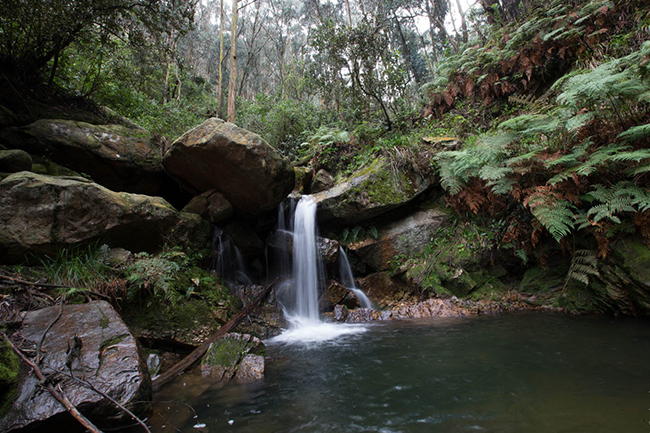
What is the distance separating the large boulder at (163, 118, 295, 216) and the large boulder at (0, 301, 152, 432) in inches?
134

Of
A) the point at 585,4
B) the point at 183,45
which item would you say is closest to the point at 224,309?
the point at 585,4

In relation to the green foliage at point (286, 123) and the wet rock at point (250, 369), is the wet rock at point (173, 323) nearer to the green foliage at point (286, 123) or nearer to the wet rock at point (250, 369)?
the wet rock at point (250, 369)

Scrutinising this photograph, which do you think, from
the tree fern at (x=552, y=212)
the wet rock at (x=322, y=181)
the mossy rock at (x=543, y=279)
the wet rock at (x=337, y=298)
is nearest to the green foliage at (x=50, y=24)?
the wet rock at (x=322, y=181)

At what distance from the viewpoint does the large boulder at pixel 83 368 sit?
2.15 metres

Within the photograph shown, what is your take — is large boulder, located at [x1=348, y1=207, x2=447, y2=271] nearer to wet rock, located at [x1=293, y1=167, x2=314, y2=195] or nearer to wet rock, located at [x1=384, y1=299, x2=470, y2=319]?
wet rock, located at [x1=384, y1=299, x2=470, y2=319]

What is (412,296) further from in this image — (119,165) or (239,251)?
(119,165)

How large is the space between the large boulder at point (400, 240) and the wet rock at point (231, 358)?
4.07m

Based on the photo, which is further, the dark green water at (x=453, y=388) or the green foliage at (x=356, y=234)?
the green foliage at (x=356, y=234)

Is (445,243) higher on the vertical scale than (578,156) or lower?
lower

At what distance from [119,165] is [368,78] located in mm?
7374

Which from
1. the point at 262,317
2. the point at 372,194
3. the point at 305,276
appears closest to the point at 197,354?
the point at 262,317

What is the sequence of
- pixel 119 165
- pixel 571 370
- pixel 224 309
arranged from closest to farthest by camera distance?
pixel 571 370, pixel 224 309, pixel 119 165

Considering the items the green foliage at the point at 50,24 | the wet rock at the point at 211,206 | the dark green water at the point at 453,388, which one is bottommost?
the dark green water at the point at 453,388

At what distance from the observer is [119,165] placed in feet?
19.7
